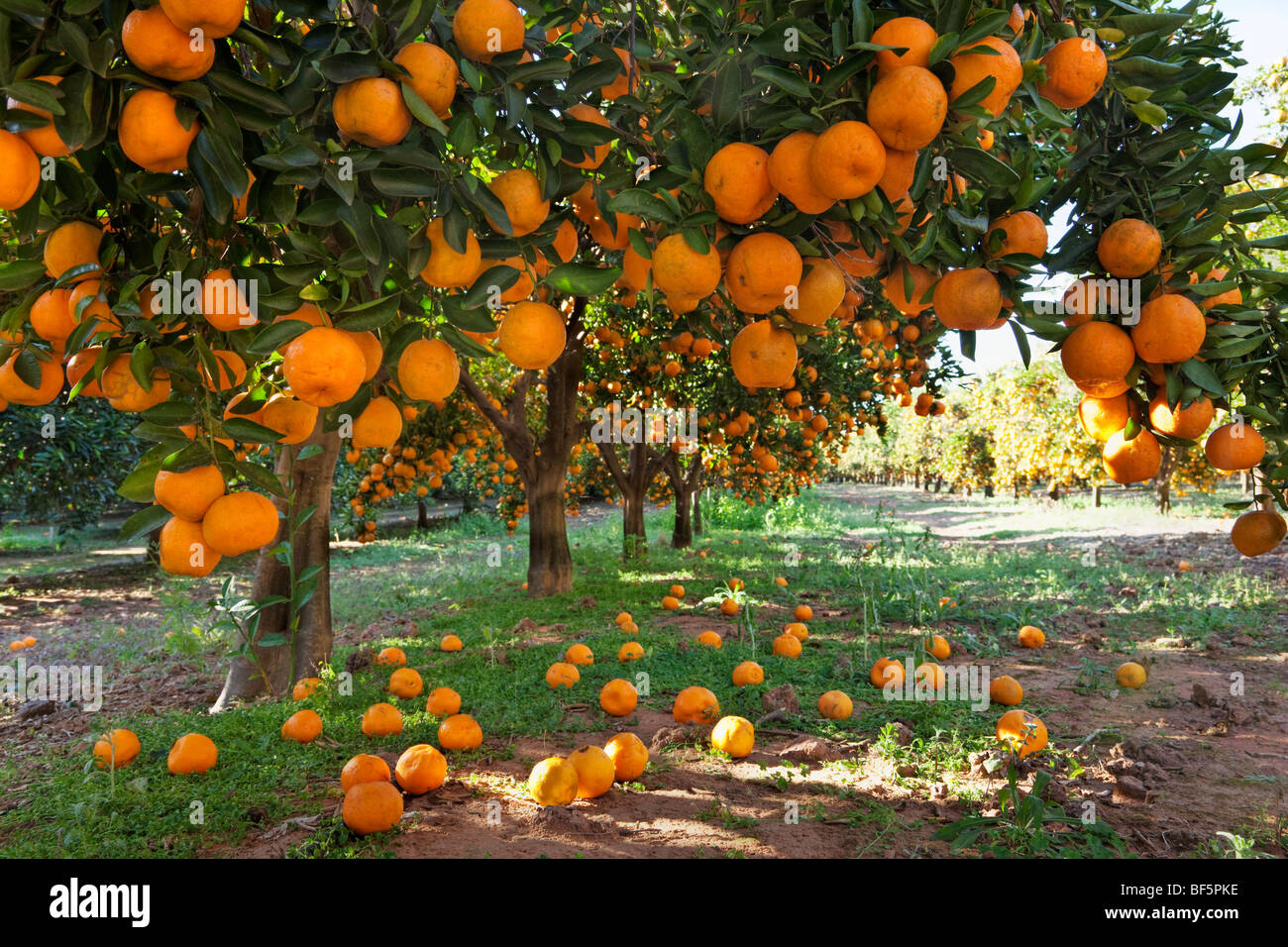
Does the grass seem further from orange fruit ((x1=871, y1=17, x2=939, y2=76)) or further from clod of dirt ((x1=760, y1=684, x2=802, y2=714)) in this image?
orange fruit ((x1=871, y1=17, x2=939, y2=76))

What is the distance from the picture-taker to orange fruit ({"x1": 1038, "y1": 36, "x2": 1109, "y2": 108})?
1.47 meters

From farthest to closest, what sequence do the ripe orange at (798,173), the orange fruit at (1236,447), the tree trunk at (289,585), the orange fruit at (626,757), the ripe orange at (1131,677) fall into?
1. the tree trunk at (289,585)
2. the ripe orange at (1131,677)
3. the orange fruit at (626,757)
4. the orange fruit at (1236,447)
5. the ripe orange at (798,173)

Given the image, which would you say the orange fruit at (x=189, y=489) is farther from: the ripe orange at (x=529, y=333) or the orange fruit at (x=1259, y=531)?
the orange fruit at (x=1259, y=531)

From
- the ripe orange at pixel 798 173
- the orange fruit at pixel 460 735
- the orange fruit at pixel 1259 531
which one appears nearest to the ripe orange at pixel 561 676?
the orange fruit at pixel 460 735

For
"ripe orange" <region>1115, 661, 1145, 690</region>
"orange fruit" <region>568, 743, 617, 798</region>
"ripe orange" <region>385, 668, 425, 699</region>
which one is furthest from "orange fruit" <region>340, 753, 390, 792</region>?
"ripe orange" <region>1115, 661, 1145, 690</region>

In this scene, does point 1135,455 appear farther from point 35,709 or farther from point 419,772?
point 35,709

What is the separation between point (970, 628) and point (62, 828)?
21.5 feet

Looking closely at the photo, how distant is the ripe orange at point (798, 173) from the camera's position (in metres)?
1.34

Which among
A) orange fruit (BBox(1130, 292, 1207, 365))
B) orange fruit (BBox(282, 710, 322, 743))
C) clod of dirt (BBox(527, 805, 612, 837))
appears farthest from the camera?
orange fruit (BBox(282, 710, 322, 743))

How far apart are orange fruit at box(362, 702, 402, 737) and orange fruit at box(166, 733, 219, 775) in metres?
0.66

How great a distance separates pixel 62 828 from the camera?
2.63 m

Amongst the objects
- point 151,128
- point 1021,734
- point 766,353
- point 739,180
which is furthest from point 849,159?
point 1021,734

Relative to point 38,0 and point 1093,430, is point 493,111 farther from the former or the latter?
point 1093,430

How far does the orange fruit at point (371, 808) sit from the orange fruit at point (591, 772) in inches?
27.5
